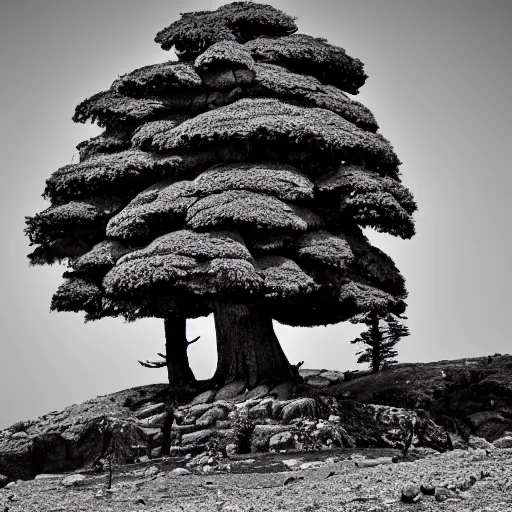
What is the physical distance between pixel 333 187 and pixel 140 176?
4.81 meters

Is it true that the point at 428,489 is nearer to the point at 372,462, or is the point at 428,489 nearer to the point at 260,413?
the point at 372,462

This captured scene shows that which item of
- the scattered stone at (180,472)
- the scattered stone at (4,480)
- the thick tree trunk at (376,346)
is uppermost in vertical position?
the thick tree trunk at (376,346)

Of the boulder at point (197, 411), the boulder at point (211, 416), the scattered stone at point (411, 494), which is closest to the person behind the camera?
the scattered stone at point (411, 494)

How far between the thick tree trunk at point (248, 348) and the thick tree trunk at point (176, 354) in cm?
194

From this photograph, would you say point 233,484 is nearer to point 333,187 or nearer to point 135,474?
point 135,474

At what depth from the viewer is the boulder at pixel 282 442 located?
1420cm

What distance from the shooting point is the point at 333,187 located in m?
17.2

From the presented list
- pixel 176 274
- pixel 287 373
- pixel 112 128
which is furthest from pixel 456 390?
pixel 112 128

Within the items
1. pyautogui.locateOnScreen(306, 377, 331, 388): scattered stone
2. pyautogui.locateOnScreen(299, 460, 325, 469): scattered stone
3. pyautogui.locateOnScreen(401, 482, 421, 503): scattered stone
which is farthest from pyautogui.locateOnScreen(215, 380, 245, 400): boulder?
pyautogui.locateOnScreen(401, 482, 421, 503): scattered stone

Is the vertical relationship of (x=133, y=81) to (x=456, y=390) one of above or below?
above

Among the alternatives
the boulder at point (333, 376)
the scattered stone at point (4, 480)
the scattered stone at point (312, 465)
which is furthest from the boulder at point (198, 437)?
the boulder at point (333, 376)

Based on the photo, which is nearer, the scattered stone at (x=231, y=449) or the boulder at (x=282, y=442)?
the boulder at (x=282, y=442)

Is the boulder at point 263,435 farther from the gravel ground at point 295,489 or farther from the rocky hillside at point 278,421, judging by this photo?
the gravel ground at point 295,489

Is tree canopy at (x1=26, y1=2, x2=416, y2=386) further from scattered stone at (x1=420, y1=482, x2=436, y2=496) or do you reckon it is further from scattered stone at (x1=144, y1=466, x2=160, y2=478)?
scattered stone at (x1=420, y1=482, x2=436, y2=496)
